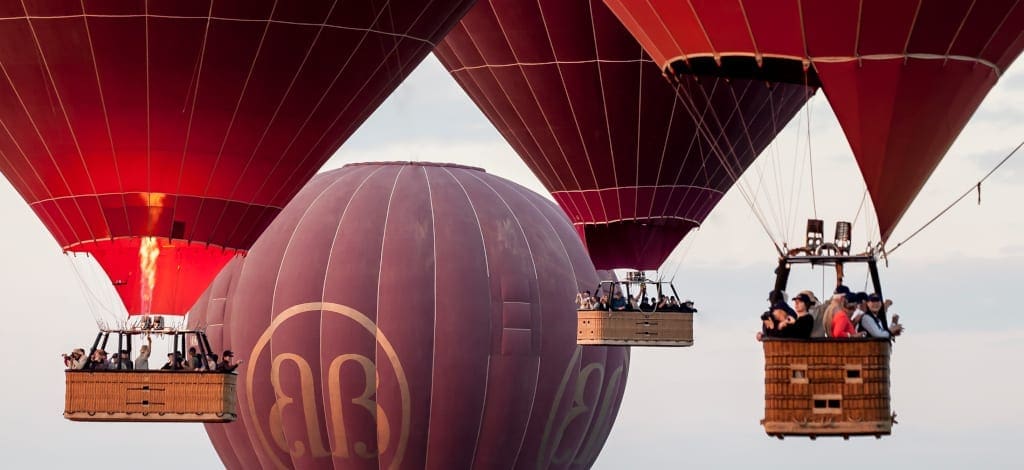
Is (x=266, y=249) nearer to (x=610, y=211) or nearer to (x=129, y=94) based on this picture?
A: (x=610, y=211)

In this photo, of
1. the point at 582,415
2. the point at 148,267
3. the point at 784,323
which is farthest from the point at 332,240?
the point at 784,323

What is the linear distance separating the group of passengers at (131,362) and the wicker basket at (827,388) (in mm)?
6133

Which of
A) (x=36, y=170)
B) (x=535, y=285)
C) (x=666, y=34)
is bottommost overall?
(x=535, y=285)

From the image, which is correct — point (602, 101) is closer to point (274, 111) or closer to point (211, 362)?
point (274, 111)

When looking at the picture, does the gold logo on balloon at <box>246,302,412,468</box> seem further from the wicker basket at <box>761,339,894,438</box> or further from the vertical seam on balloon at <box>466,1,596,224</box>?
the wicker basket at <box>761,339,894,438</box>

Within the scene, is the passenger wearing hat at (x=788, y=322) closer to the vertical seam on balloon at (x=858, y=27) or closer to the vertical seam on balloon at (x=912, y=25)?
the vertical seam on balloon at (x=858, y=27)

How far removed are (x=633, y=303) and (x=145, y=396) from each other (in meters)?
6.66

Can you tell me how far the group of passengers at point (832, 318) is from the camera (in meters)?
18.5

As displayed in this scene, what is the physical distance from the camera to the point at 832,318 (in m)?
18.6

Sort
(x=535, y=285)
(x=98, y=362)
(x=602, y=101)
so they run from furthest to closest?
(x=535, y=285) < (x=602, y=101) < (x=98, y=362)

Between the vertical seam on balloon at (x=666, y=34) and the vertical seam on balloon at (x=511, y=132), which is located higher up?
the vertical seam on balloon at (x=511, y=132)

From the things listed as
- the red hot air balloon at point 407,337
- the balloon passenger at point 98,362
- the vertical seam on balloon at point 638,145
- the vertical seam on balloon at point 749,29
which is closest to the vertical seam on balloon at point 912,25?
the vertical seam on balloon at point 749,29

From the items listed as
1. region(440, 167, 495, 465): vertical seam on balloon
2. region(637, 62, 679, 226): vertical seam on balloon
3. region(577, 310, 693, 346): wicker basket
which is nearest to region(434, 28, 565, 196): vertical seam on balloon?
region(637, 62, 679, 226): vertical seam on balloon

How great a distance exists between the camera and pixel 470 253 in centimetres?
2989
